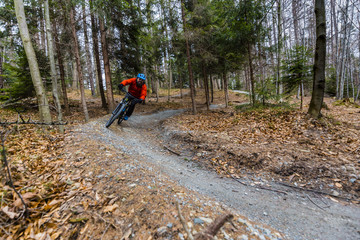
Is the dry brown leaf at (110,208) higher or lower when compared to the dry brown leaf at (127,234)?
higher

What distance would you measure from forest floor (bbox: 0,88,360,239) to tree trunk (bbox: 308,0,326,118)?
653 mm

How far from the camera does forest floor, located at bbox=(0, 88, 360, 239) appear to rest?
213 centimetres

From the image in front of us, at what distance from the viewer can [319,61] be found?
6176 mm

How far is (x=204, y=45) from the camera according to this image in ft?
38.9

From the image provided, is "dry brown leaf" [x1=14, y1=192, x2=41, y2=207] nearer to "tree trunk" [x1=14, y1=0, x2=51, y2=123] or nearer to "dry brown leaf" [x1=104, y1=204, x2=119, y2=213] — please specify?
"dry brown leaf" [x1=104, y1=204, x2=119, y2=213]

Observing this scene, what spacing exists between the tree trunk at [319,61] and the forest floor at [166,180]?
0.65 meters

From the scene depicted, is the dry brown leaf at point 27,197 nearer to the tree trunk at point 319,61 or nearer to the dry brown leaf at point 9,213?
the dry brown leaf at point 9,213

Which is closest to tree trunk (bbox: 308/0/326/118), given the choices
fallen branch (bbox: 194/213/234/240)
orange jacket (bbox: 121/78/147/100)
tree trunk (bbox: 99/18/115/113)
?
fallen branch (bbox: 194/213/234/240)

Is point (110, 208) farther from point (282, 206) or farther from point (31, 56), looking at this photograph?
point (31, 56)

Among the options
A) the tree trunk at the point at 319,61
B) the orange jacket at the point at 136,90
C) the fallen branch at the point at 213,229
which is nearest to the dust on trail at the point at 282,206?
the fallen branch at the point at 213,229

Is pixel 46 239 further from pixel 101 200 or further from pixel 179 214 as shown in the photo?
pixel 179 214

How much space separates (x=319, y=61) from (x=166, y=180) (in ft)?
24.2

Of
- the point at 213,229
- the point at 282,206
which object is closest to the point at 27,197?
the point at 213,229

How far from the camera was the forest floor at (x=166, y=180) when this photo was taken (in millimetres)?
2129
